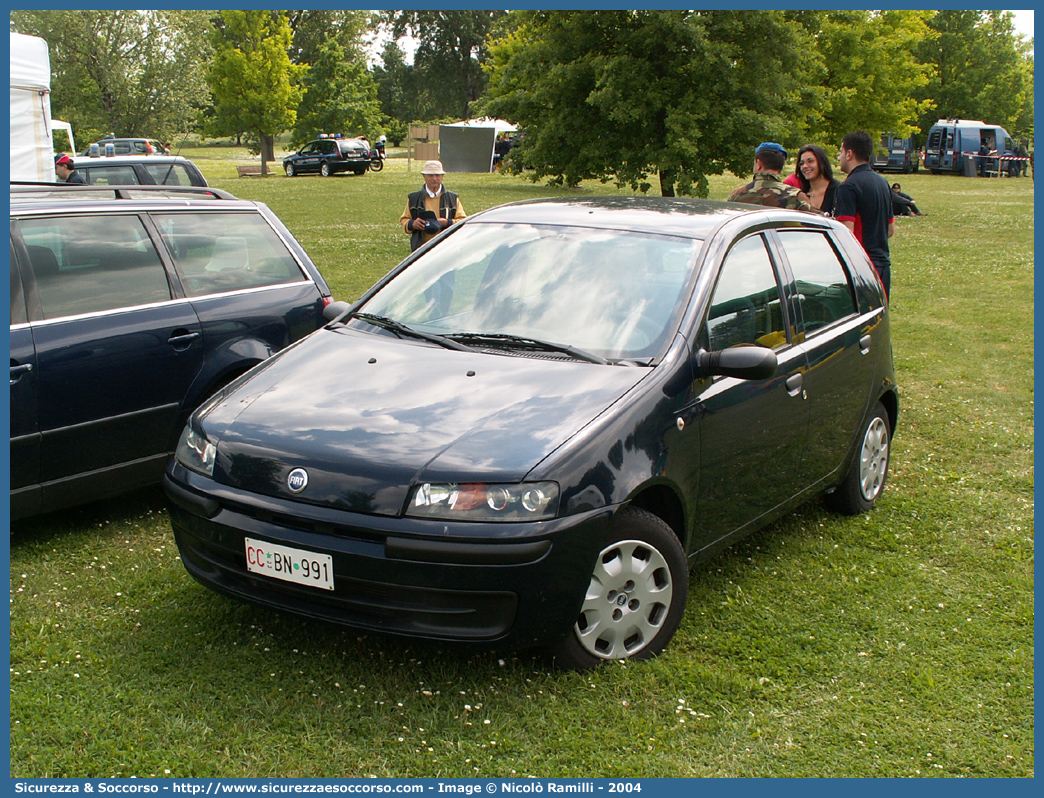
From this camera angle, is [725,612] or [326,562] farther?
[725,612]

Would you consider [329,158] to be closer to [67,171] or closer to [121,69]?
[121,69]

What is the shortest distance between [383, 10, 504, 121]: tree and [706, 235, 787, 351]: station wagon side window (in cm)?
8304

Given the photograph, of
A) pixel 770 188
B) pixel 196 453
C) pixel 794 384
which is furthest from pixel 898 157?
pixel 196 453

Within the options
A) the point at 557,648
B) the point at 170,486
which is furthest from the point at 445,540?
the point at 170,486

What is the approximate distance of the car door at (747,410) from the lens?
13.4ft

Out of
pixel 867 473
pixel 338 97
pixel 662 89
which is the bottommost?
pixel 867 473

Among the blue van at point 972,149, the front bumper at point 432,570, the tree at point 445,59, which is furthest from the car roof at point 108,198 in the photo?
the tree at point 445,59

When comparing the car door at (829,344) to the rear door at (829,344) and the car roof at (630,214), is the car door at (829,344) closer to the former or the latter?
the rear door at (829,344)

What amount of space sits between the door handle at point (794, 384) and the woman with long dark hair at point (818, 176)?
12.6 ft

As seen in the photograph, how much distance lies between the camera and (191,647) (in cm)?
393

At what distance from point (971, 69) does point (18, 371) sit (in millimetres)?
70897

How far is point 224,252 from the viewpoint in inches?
227

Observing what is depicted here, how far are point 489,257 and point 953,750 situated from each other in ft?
8.89

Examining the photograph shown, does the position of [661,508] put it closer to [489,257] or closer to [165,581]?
[489,257]
